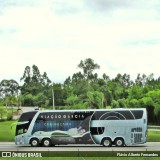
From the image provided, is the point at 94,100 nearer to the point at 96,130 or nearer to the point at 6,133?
the point at 6,133

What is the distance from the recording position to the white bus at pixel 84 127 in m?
24.4

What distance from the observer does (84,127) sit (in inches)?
970

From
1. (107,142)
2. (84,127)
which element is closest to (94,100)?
(84,127)

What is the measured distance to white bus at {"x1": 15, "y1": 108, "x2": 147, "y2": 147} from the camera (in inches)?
960

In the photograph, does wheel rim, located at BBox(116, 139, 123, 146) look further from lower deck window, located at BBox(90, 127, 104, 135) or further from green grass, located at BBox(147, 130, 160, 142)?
green grass, located at BBox(147, 130, 160, 142)

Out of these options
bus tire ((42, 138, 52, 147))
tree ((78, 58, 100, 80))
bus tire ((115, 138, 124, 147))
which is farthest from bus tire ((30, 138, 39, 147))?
tree ((78, 58, 100, 80))

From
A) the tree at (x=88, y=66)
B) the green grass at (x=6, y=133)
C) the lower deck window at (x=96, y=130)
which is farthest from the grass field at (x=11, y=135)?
the tree at (x=88, y=66)

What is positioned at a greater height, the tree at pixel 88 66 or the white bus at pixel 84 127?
the tree at pixel 88 66

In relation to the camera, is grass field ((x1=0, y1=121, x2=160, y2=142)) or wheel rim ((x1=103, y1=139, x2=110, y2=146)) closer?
wheel rim ((x1=103, y1=139, x2=110, y2=146))

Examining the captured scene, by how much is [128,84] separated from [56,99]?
24.9 metres

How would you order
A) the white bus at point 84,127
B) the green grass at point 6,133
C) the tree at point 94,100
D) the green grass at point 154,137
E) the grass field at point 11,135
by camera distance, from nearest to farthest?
the white bus at point 84,127 < the green grass at point 154,137 < the grass field at point 11,135 < the green grass at point 6,133 < the tree at point 94,100

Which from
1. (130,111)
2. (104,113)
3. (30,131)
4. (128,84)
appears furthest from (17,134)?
(128,84)

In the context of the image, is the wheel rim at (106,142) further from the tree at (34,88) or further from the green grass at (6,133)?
the tree at (34,88)

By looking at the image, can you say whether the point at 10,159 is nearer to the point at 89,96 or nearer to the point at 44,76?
the point at 89,96
